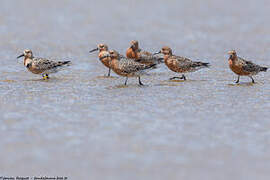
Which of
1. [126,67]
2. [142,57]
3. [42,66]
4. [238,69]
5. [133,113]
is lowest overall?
[133,113]

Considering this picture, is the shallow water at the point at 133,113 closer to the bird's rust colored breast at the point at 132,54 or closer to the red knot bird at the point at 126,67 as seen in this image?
the red knot bird at the point at 126,67

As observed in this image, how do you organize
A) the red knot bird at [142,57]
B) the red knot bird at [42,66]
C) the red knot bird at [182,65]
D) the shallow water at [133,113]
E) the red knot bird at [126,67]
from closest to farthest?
the shallow water at [133,113] → the red knot bird at [126,67] → the red knot bird at [42,66] → the red knot bird at [182,65] → the red knot bird at [142,57]

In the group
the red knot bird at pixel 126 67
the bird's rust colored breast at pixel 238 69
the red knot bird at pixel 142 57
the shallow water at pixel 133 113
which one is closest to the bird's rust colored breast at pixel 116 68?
the red knot bird at pixel 126 67

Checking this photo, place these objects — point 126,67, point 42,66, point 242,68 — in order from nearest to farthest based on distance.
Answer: point 126,67, point 242,68, point 42,66

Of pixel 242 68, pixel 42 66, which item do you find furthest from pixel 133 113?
pixel 42 66

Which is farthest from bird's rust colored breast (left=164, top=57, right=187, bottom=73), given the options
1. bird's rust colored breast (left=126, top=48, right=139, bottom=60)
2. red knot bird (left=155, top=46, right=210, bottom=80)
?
bird's rust colored breast (left=126, top=48, right=139, bottom=60)

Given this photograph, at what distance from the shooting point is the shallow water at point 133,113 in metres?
8.87

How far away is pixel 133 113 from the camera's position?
12211mm

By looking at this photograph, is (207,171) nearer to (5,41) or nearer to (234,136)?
(234,136)

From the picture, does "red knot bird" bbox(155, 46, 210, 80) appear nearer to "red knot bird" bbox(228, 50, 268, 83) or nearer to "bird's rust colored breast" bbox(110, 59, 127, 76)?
"red knot bird" bbox(228, 50, 268, 83)

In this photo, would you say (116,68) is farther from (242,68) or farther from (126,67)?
(242,68)

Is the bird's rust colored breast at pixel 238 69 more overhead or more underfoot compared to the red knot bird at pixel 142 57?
more underfoot

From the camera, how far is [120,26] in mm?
28375

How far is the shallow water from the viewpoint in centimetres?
887
